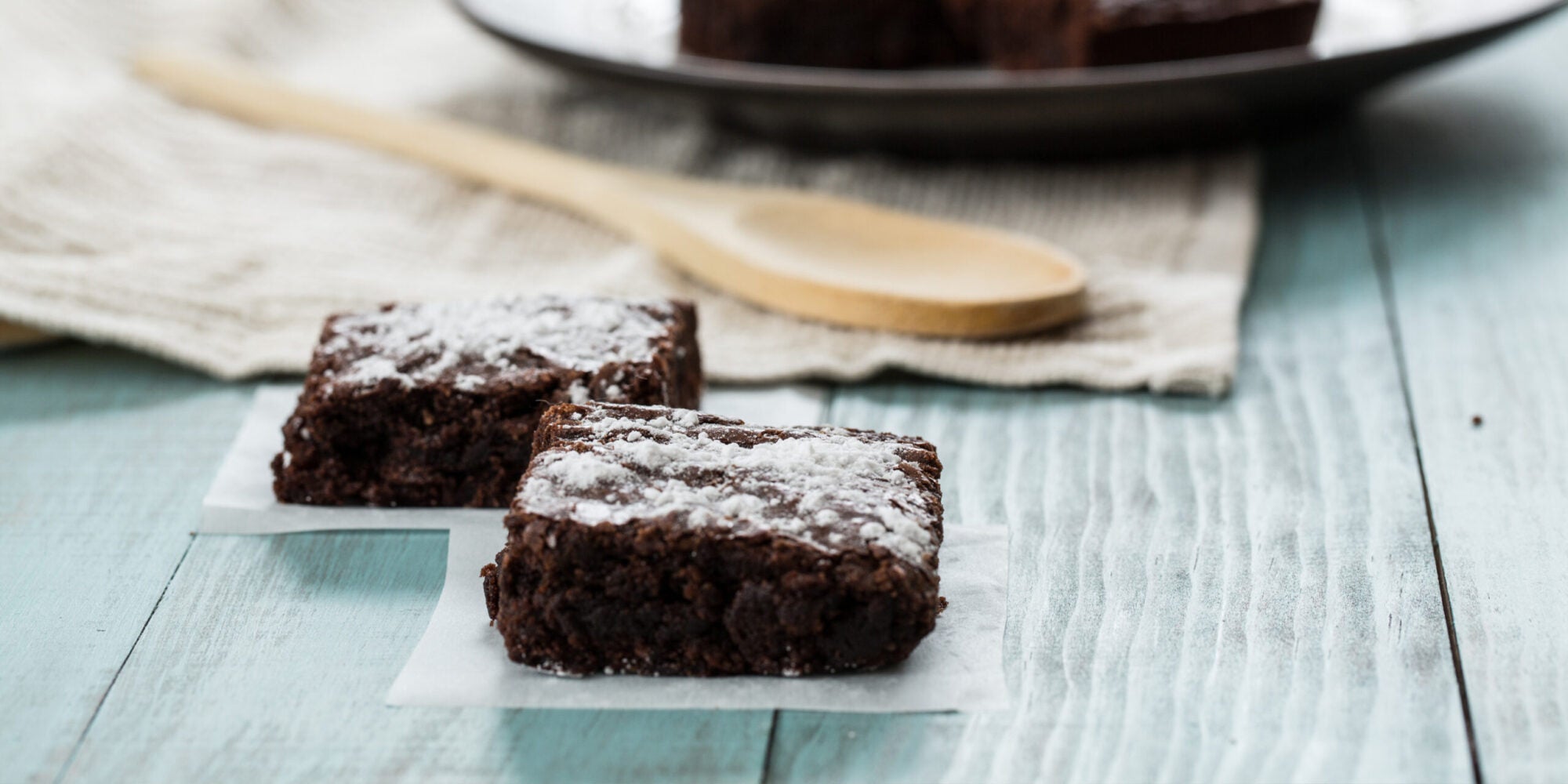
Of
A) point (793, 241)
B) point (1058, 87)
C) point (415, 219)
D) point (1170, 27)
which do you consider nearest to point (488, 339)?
point (793, 241)

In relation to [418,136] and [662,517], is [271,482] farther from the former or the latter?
[418,136]

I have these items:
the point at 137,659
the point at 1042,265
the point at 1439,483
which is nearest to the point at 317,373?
the point at 137,659

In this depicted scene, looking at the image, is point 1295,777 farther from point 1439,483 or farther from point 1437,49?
point 1437,49

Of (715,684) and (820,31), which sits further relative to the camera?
(820,31)

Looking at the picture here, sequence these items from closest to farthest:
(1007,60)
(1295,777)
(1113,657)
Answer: (1295,777) → (1113,657) → (1007,60)

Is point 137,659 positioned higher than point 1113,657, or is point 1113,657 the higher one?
point 1113,657

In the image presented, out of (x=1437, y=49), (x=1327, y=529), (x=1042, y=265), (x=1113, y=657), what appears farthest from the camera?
(x=1437, y=49)

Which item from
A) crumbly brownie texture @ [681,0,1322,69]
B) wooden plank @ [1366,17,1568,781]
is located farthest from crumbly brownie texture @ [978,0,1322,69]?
wooden plank @ [1366,17,1568,781]
